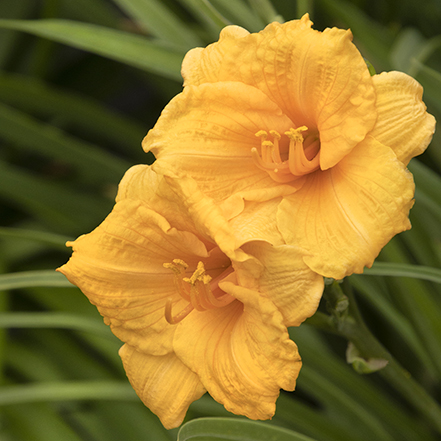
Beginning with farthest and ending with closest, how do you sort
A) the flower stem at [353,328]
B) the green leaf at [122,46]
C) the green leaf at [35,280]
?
1. the green leaf at [122,46]
2. the green leaf at [35,280]
3. the flower stem at [353,328]

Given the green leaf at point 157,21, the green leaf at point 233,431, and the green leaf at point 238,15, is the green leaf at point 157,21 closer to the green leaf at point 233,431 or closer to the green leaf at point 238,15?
the green leaf at point 238,15

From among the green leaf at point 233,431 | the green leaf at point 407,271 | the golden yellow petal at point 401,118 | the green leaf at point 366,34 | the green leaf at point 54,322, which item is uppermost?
the green leaf at point 366,34

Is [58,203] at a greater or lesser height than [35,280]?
lesser

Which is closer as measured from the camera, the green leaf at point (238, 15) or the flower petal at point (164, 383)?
the flower petal at point (164, 383)

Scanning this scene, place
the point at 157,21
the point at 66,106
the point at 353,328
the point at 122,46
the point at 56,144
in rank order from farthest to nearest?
the point at 66,106, the point at 56,144, the point at 157,21, the point at 122,46, the point at 353,328

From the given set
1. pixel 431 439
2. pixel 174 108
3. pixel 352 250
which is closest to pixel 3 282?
pixel 174 108

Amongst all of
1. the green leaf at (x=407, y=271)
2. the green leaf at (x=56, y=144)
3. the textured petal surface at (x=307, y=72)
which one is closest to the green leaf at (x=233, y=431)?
the green leaf at (x=407, y=271)

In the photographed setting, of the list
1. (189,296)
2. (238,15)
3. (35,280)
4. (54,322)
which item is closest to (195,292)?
(189,296)

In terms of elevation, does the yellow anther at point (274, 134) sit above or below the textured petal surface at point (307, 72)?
below

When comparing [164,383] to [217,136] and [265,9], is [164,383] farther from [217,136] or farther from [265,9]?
[265,9]
